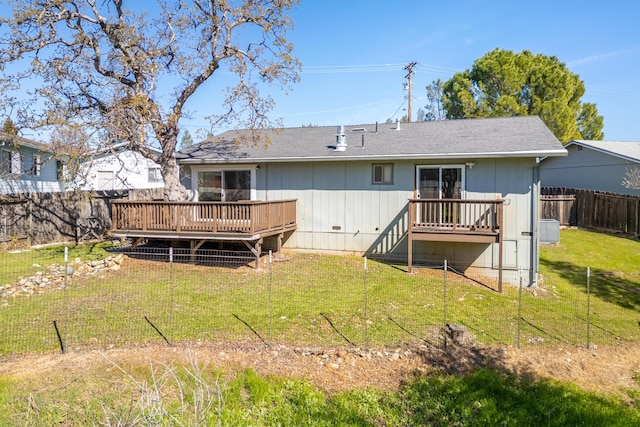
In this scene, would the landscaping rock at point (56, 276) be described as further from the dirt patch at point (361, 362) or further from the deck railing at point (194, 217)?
the dirt patch at point (361, 362)

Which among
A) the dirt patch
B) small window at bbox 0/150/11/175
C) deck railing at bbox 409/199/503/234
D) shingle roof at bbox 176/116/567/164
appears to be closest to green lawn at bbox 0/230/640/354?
the dirt patch

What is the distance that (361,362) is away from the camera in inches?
222

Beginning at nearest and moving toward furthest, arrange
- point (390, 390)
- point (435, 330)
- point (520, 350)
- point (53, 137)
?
point (390, 390) < point (520, 350) < point (435, 330) < point (53, 137)

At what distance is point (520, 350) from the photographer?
6.17 meters

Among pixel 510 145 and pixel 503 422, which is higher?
pixel 510 145

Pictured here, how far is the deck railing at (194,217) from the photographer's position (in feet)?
33.8

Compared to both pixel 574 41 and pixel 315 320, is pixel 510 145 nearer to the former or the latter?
pixel 315 320

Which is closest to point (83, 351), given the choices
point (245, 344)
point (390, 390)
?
point (245, 344)

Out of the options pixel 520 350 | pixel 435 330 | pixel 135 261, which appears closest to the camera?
pixel 520 350

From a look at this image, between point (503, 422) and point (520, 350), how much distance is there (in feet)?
6.59

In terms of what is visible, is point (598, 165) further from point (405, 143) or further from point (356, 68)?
point (356, 68)

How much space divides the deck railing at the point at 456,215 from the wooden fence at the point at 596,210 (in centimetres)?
921

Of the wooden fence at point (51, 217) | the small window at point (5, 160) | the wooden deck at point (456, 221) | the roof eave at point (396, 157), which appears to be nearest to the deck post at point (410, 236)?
the wooden deck at point (456, 221)

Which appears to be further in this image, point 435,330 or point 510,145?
point 510,145
